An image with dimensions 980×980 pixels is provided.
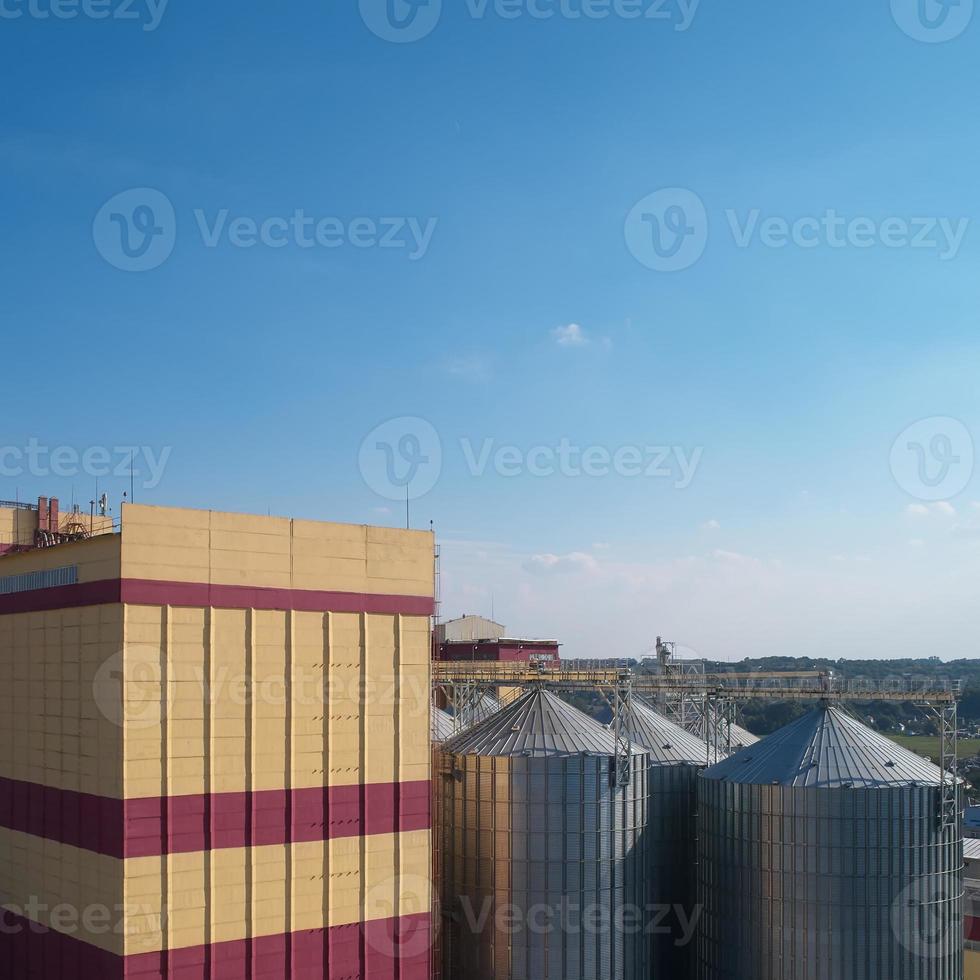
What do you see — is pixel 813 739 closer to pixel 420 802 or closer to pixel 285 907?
pixel 420 802

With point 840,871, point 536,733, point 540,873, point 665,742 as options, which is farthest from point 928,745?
point 540,873

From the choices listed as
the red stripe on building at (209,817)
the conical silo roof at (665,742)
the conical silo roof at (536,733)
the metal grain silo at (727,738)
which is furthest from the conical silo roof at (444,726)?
the red stripe on building at (209,817)

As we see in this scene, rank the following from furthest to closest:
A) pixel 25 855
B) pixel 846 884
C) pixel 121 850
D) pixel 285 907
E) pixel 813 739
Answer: pixel 813 739, pixel 846 884, pixel 25 855, pixel 285 907, pixel 121 850

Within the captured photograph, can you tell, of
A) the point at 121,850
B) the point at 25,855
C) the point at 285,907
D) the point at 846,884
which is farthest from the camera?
the point at 846,884

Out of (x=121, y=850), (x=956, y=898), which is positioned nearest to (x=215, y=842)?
(x=121, y=850)

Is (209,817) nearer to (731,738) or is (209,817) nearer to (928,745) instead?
(731,738)

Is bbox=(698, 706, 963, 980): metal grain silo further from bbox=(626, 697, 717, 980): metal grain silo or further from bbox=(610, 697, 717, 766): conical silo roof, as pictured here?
bbox=(610, 697, 717, 766): conical silo roof

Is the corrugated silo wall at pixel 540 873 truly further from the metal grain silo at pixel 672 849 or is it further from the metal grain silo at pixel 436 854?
the metal grain silo at pixel 672 849
